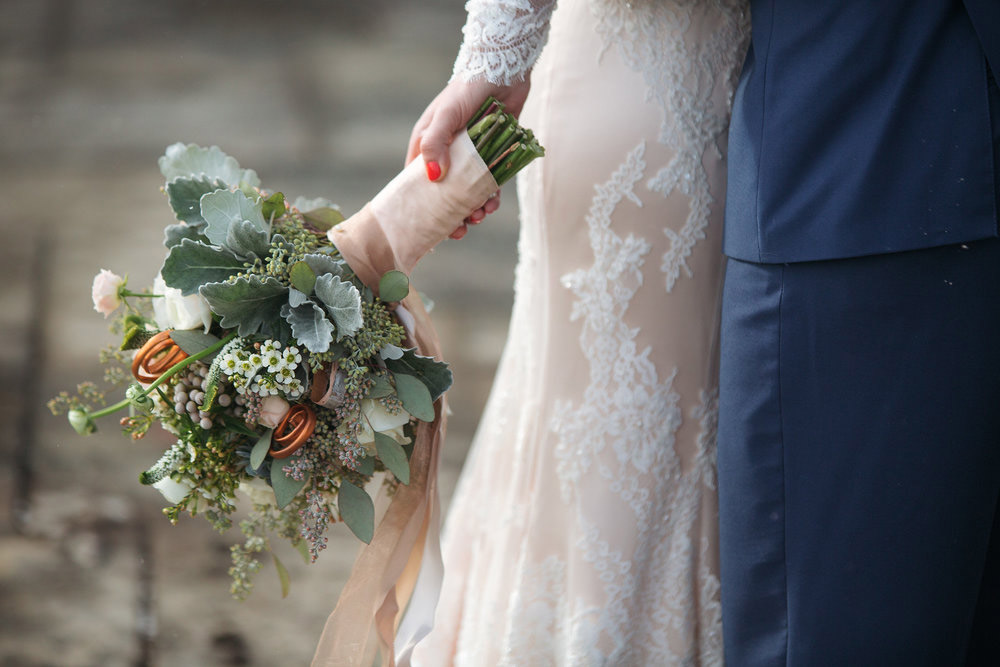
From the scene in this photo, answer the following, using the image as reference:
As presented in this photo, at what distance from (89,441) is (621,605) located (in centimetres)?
201

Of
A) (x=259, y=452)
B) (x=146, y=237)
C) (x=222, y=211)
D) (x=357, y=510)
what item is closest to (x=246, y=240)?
(x=222, y=211)

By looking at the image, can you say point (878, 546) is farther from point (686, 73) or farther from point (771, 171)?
point (686, 73)

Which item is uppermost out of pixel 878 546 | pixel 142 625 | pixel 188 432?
pixel 188 432

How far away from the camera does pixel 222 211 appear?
3.46 feet

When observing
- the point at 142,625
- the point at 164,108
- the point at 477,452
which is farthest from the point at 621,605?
the point at 164,108

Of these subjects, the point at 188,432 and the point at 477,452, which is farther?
the point at 477,452

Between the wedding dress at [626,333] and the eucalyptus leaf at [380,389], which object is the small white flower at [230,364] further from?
the wedding dress at [626,333]

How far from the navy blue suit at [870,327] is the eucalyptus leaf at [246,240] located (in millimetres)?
602

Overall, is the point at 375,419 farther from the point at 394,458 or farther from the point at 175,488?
the point at 175,488

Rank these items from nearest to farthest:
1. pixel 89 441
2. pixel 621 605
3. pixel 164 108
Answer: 1. pixel 621 605
2. pixel 89 441
3. pixel 164 108

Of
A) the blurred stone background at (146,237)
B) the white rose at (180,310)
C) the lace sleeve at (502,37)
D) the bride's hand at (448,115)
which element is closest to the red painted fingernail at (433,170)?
the bride's hand at (448,115)

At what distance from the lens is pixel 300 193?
3420mm

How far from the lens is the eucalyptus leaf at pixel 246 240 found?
3.38ft


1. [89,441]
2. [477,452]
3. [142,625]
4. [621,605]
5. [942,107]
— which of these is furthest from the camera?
[89,441]
